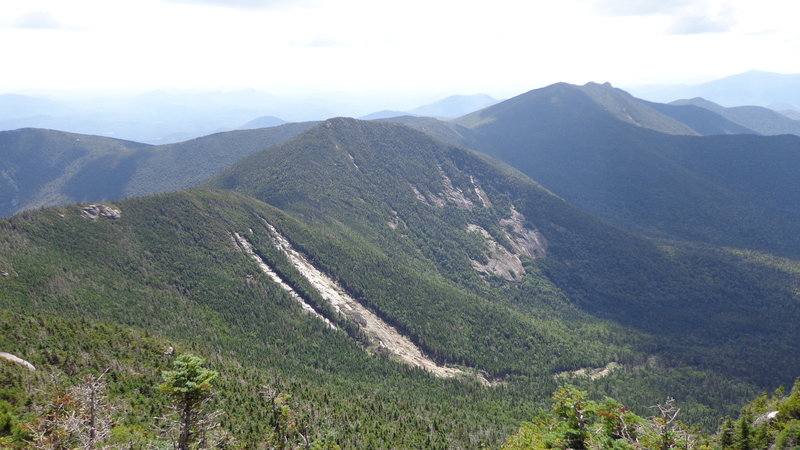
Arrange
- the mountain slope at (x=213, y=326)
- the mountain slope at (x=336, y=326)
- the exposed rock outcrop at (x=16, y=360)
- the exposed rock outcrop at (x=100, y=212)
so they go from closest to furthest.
Answer: 1. the exposed rock outcrop at (x=16, y=360)
2. the mountain slope at (x=213, y=326)
3. the mountain slope at (x=336, y=326)
4. the exposed rock outcrop at (x=100, y=212)

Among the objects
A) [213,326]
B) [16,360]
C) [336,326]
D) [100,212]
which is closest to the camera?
[16,360]

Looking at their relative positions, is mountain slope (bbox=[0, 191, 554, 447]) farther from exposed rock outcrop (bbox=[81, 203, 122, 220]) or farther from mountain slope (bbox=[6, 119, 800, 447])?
exposed rock outcrop (bbox=[81, 203, 122, 220])

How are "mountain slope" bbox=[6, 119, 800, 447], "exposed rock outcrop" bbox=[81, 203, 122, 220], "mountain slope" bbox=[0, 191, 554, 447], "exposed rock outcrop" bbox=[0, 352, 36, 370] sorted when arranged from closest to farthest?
"exposed rock outcrop" bbox=[0, 352, 36, 370]
"mountain slope" bbox=[0, 191, 554, 447]
"mountain slope" bbox=[6, 119, 800, 447]
"exposed rock outcrop" bbox=[81, 203, 122, 220]

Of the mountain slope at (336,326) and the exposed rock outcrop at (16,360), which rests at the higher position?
the exposed rock outcrop at (16,360)

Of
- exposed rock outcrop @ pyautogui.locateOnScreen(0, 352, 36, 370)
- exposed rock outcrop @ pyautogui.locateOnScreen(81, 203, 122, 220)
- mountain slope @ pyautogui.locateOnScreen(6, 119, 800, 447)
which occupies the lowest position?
mountain slope @ pyautogui.locateOnScreen(6, 119, 800, 447)

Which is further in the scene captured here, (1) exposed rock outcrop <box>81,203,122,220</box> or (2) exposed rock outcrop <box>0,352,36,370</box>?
(1) exposed rock outcrop <box>81,203,122,220</box>

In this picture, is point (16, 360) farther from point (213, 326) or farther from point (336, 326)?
point (336, 326)

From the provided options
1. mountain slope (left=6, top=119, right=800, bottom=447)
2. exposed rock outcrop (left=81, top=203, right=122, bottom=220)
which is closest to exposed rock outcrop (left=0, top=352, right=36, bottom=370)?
mountain slope (left=6, top=119, right=800, bottom=447)

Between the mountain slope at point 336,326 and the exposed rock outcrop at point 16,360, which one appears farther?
the mountain slope at point 336,326

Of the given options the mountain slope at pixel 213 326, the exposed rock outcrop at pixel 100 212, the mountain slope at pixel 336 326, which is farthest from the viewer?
the exposed rock outcrop at pixel 100 212

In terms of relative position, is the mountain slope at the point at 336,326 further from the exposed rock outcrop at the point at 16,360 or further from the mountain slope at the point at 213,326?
the exposed rock outcrop at the point at 16,360

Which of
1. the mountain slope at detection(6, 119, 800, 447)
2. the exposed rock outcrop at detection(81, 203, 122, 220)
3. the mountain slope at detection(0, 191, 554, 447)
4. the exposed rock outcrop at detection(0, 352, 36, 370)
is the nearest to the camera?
the exposed rock outcrop at detection(0, 352, 36, 370)

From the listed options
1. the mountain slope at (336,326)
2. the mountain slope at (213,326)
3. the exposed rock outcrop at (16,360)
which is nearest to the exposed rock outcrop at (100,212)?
the mountain slope at (336,326)

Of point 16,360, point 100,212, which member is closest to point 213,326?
point 16,360
